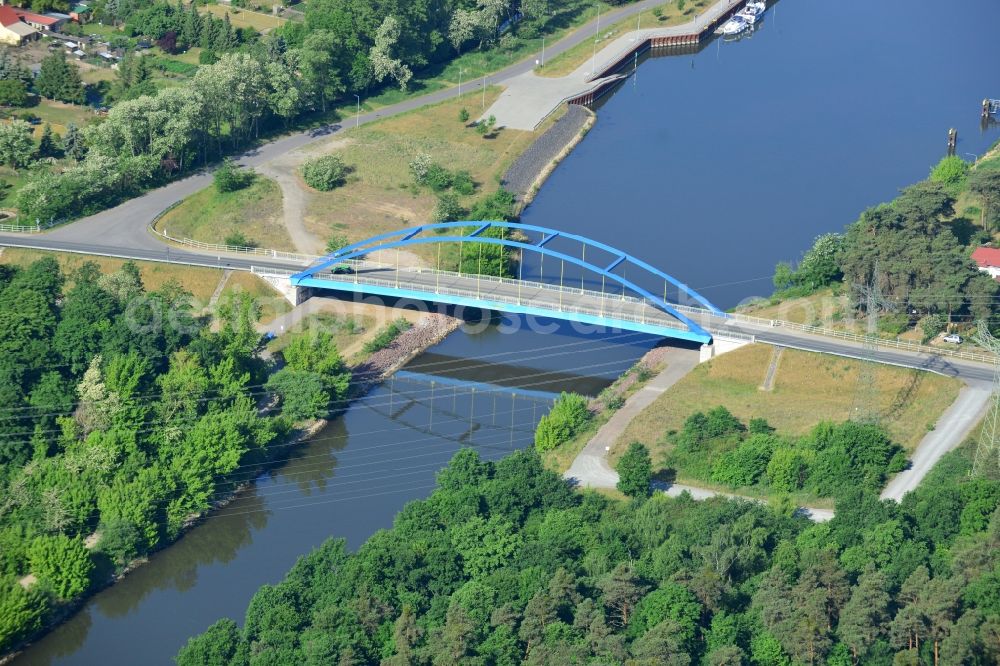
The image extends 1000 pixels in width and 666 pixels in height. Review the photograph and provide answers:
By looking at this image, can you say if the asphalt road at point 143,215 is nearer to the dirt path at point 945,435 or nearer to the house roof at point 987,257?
the dirt path at point 945,435

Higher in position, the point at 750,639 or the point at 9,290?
the point at 9,290

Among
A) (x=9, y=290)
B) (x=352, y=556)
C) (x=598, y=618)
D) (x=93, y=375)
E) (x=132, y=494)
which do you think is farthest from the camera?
(x=9, y=290)

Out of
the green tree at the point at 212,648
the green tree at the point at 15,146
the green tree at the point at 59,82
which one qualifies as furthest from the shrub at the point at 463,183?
the green tree at the point at 212,648

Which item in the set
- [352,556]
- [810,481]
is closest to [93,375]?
[352,556]

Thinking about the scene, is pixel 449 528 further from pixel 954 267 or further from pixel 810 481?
pixel 954 267

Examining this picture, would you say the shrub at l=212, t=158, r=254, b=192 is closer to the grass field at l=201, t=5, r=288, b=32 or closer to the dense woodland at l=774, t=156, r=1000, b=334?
the grass field at l=201, t=5, r=288, b=32

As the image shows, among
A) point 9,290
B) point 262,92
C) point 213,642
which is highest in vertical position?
point 262,92

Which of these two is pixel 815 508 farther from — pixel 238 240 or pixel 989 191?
pixel 238 240

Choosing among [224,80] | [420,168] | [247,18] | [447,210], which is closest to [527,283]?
[447,210]

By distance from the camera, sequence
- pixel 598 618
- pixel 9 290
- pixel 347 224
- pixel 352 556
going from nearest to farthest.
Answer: pixel 598 618 → pixel 352 556 → pixel 9 290 → pixel 347 224
